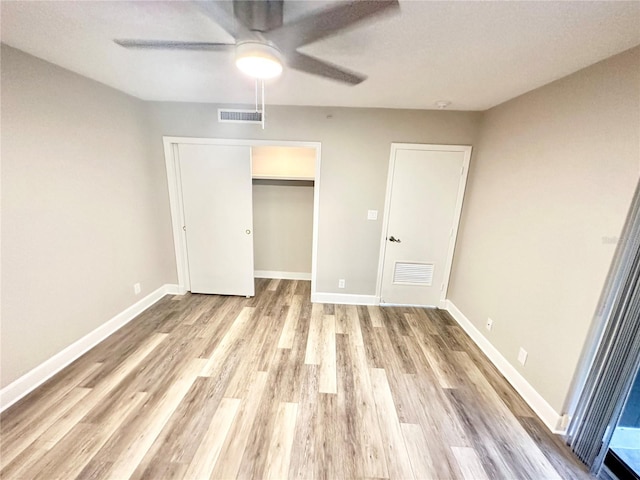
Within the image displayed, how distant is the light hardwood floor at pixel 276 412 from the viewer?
1.50 metres

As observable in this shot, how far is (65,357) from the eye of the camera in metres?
2.18

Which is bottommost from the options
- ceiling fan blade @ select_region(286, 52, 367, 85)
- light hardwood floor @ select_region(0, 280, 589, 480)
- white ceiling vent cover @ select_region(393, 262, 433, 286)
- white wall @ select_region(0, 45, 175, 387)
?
light hardwood floor @ select_region(0, 280, 589, 480)

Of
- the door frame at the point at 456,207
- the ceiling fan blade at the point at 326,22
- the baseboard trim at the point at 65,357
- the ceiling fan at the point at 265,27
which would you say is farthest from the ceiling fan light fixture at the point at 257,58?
the baseboard trim at the point at 65,357

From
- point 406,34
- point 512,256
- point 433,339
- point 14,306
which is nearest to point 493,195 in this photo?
point 512,256

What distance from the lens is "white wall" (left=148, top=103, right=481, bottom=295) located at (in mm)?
2957

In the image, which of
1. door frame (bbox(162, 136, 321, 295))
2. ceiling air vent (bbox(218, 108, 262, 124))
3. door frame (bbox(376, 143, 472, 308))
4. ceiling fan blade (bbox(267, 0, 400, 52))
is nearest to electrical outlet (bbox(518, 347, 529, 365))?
door frame (bbox(376, 143, 472, 308))

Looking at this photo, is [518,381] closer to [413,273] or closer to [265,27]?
[413,273]

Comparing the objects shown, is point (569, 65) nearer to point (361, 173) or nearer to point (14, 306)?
point (361, 173)

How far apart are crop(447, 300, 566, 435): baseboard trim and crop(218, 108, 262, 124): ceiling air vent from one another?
3378 mm

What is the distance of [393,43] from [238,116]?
2.07 meters

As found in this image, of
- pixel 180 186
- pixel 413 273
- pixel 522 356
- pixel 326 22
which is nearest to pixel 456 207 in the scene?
pixel 413 273

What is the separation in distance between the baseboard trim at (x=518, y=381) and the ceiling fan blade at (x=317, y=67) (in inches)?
101

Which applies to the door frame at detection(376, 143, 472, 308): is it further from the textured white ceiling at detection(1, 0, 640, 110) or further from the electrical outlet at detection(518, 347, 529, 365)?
the electrical outlet at detection(518, 347, 529, 365)

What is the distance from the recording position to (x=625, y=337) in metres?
1.41
